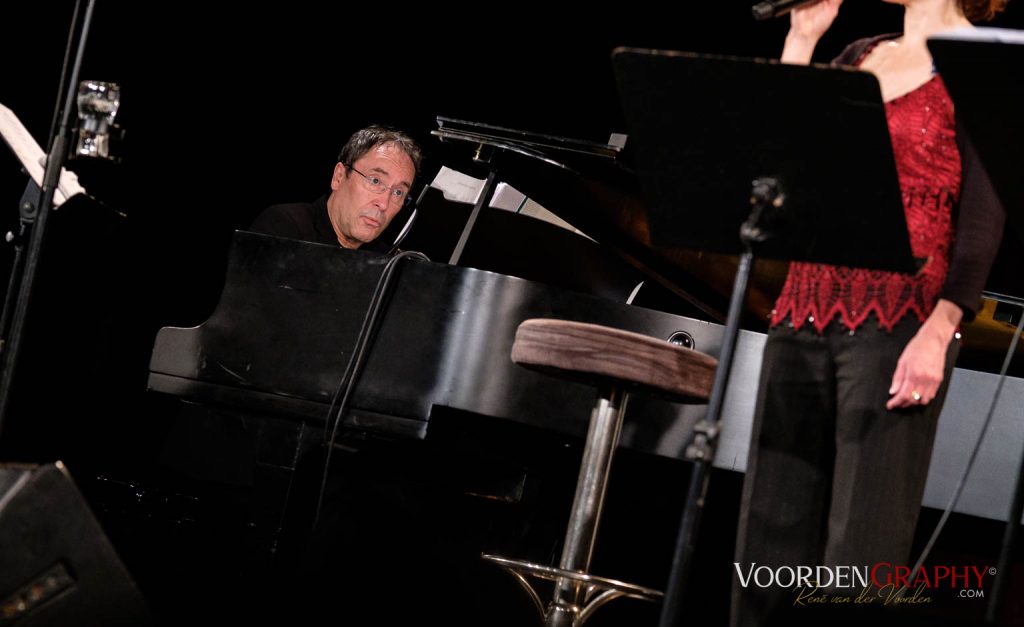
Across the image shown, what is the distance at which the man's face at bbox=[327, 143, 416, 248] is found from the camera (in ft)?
13.1

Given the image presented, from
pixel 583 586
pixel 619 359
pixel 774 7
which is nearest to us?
pixel 774 7

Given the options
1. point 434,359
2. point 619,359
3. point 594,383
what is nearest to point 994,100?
point 619,359

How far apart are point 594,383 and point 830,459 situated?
0.71 m

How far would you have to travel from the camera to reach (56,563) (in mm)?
1636

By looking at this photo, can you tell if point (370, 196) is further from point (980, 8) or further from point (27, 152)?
point (980, 8)

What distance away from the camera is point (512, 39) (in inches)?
187

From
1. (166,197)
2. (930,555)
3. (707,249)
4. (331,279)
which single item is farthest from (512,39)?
(707,249)

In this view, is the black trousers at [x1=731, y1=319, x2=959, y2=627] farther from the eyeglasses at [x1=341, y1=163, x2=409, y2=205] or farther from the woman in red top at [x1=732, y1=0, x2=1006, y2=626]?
the eyeglasses at [x1=341, y1=163, x2=409, y2=205]

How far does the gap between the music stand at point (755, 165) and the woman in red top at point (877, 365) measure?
0.15m

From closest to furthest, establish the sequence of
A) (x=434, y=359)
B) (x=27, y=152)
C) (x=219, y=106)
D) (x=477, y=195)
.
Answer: (x=27, y=152) → (x=434, y=359) → (x=477, y=195) → (x=219, y=106)

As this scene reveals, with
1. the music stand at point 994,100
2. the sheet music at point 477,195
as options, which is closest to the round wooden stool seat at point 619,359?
the music stand at point 994,100

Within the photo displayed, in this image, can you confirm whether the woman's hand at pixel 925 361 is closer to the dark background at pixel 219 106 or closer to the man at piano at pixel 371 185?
the dark background at pixel 219 106

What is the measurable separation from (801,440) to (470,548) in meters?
1.83

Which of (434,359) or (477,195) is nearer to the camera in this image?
(434,359)
